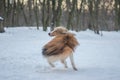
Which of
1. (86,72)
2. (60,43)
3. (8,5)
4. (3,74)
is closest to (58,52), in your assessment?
(60,43)

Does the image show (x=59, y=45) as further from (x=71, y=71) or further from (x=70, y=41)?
(x=71, y=71)

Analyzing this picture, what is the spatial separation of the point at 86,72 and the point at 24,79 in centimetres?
176

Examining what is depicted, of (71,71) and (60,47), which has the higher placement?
(60,47)

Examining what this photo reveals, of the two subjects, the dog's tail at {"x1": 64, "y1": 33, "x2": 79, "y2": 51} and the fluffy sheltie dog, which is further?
the dog's tail at {"x1": 64, "y1": 33, "x2": 79, "y2": 51}

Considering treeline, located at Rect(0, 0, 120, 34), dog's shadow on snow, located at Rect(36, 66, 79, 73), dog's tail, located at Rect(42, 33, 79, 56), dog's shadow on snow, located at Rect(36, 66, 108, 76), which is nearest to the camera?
dog's shadow on snow, located at Rect(36, 66, 108, 76)


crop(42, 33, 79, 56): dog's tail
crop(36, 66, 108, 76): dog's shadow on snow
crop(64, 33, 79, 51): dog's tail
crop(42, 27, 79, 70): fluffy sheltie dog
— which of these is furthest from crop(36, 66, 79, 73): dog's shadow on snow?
crop(64, 33, 79, 51): dog's tail

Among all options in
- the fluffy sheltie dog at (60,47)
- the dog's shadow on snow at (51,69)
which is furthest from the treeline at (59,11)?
the fluffy sheltie dog at (60,47)

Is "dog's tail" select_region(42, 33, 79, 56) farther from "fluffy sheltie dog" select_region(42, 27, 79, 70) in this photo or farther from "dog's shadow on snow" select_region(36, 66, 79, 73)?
"dog's shadow on snow" select_region(36, 66, 79, 73)

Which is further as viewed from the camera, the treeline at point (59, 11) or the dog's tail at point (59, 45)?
the treeline at point (59, 11)

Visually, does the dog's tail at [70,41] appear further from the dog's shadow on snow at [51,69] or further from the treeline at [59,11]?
the treeline at [59,11]

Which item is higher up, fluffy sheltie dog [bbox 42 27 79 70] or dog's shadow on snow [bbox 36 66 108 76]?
fluffy sheltie dog [bbox 42 27 79 70]

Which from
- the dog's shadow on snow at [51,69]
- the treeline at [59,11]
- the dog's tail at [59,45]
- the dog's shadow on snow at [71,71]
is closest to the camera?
the dog's shadow on snow at [71,71]

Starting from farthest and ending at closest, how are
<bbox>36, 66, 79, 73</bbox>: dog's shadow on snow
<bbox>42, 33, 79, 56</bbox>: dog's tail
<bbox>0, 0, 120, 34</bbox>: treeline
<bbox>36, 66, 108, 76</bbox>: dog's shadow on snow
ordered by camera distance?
<bbox>0, 0, 120, 34</bbox>: treeline
<bbox>36, 66, 79, 73</bbox>: dog's shadow on snow
<bbox>42, 33, 79, 56</bbox>: dog's tail
<bbox>36, 66, 108, 76</bbox>: dog's shadow on snow

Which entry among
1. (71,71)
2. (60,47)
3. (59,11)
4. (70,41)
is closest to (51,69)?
(71,71)
